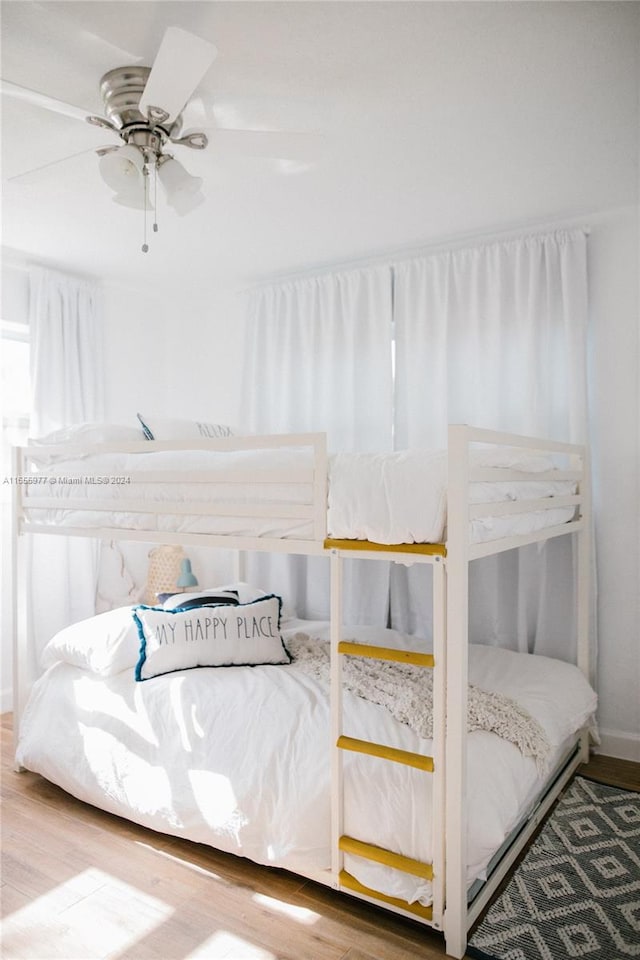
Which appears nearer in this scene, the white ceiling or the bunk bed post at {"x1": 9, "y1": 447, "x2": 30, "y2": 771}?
the white ceiling

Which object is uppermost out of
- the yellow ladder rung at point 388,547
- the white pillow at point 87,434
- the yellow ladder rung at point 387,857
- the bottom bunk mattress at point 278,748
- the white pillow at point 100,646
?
the white pillow at point 87,434

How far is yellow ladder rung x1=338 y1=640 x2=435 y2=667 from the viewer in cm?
185

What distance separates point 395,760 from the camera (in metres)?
1.88

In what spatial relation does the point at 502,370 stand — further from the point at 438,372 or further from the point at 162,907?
the point at 162,907

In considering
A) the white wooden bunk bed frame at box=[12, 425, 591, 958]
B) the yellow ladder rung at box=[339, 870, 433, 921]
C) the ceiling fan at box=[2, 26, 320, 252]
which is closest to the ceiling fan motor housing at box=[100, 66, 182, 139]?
the ceiling fan at box=[2, 26, 320, 252]

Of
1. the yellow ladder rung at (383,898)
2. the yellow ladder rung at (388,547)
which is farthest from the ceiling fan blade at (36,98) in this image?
the yellow ladder rung at (383,898)

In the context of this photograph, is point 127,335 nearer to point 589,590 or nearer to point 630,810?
point 589,590

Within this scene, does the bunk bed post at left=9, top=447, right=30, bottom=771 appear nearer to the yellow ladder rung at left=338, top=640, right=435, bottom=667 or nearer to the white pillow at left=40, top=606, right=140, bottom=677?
the white pillow at left=40, top=606, right=140, bottom=677

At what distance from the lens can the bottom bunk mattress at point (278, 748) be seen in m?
1.97

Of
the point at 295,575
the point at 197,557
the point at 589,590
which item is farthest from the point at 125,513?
the point at 589,590

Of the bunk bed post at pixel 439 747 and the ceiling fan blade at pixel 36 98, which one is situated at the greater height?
the ceiling fan blade at pixel 36 98

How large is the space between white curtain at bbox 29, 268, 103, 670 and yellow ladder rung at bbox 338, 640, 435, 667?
2.43 meters

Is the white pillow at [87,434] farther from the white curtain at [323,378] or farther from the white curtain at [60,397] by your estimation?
the white curtain at [323,378]

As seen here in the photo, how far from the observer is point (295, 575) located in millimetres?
3850
